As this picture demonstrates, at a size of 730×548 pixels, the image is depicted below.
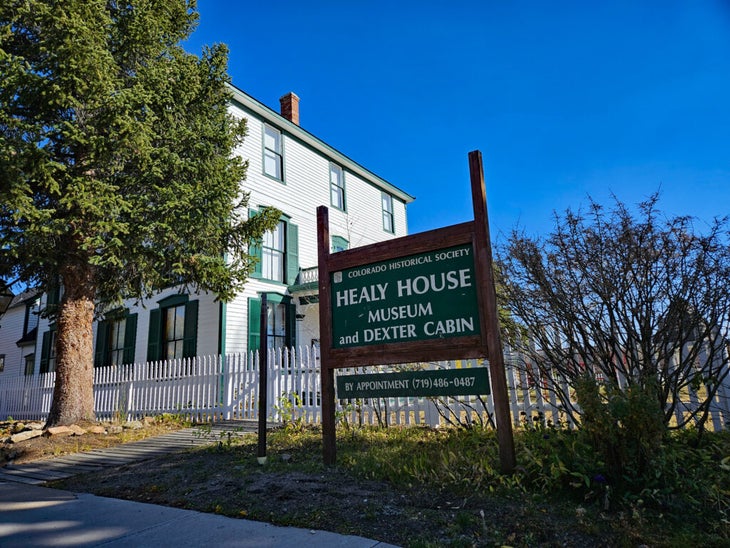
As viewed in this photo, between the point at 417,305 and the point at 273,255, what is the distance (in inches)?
454

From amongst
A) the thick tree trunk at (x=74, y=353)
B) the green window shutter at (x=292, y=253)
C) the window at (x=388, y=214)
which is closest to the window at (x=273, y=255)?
the green window shutter at (x=292, y=253)

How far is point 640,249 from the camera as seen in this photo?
14.8 ft

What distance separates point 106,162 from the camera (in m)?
9.57

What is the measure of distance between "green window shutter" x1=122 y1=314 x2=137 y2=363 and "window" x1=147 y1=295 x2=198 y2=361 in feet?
3.50

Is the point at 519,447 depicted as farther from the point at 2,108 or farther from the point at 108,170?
the point at 2,108

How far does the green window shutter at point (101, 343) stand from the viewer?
57.8ft

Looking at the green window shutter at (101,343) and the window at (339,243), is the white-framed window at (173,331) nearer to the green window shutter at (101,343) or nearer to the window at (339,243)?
the green window shutter at (101,343)

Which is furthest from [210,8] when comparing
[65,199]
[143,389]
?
[143,389]

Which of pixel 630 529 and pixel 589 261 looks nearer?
pixel 630 529

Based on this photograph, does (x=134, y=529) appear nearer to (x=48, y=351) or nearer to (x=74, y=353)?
(x=74, y=353)

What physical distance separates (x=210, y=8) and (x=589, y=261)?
1213 cm

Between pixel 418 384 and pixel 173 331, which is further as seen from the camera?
pixel 173 331

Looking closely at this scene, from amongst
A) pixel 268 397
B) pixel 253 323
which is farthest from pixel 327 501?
pixel 253 323

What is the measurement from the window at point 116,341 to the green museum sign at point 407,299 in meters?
13.3
